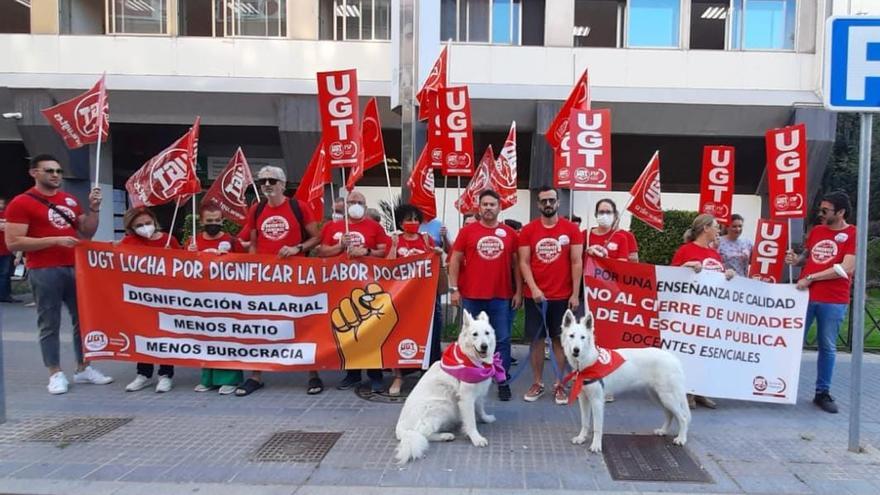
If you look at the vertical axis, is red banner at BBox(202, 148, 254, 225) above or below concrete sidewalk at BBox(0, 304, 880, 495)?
above

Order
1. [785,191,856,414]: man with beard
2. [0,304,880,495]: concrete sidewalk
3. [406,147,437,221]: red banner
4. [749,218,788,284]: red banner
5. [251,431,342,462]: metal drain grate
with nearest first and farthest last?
[0,304,880,495]: concrete sidewalk → [251,431,342,462]: metal drain grate → [785,191,856,414]: man with beard → [749,218,788,284]: red banner → [406,147,437,221]: red banner

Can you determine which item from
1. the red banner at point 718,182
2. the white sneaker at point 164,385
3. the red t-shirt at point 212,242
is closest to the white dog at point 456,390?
the red t-shirt at point 212,242

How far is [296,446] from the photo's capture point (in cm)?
484

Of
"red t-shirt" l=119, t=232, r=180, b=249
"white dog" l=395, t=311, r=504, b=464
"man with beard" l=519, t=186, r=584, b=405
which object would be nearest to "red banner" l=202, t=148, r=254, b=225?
"red t-shirt" l=119, t=232, r=180, b=249

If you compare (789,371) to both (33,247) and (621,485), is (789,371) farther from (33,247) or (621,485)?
(33,247)

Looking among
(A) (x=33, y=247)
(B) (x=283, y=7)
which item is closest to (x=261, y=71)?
(B) (x=283, y=7)

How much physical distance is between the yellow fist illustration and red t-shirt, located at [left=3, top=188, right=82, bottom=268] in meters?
2.93

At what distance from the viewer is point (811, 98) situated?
17156mm

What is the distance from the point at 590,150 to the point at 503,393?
117 inches

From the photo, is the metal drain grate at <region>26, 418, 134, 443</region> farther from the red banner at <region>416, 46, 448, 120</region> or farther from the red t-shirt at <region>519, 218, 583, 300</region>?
the red banner at <region>416, 46, 448, 120</region>

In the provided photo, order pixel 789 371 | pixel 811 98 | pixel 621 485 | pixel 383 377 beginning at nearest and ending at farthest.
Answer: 1. pixel 621 485
2. pixel 789 371
3. pixel 383 377
4. pixel 811 98

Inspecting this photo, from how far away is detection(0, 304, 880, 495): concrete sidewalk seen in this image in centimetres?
415

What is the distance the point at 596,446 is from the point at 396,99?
7074 mm

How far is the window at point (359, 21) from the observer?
1769 centimetres
